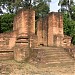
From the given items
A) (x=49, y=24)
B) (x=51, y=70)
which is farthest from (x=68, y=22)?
(x=51, y=70)

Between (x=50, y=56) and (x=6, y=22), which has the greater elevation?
(x=6, y=22)

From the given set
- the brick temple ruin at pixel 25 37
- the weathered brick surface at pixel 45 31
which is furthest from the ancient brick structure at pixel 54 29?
the weathered brick surface at pixel 45 31

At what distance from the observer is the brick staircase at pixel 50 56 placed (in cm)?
1164

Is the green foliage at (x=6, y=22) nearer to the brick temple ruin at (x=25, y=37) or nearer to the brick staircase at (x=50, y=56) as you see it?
the brick temple ruin at (x=25, y=37)

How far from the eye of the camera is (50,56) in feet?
40.0

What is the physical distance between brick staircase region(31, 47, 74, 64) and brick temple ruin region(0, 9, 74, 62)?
0.52 metres

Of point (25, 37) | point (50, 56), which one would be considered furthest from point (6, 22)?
point (50, 56)

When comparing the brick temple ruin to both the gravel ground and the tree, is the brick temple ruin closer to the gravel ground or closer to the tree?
the gravel ground

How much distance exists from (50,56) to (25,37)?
1948 mm

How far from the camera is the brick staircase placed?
11641mm

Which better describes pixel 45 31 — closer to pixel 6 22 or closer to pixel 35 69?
pixel 35 69

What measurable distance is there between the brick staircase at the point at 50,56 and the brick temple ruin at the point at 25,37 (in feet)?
1.72

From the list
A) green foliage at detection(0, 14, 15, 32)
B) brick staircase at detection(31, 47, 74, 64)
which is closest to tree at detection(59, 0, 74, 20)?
green foliage at detection(0, 14, 15, 32)

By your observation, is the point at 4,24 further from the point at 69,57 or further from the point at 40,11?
the point at 69,57
